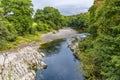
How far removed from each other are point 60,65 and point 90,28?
10.8 meters

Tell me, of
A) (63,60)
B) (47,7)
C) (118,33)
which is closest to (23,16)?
(63,60)

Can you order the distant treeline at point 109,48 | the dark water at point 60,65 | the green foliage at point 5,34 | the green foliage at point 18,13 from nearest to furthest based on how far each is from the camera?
the distant treeline at point 109,48, the dark water at point 60,65, the green foliage at point 5,34, the green foliage at point 18,13

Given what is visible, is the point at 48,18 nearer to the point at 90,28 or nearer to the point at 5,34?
the point at 5,34

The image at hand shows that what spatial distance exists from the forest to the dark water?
3.09m

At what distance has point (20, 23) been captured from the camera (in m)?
78.1

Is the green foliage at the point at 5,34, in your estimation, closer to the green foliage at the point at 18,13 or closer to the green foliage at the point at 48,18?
the green foliage at the point at 18,13

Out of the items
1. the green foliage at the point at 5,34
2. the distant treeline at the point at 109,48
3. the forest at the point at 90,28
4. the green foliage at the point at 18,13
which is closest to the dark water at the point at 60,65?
the forest at the point at 90,28

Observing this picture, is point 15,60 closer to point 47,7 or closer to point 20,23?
point 20,23

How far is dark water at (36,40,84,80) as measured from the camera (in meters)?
44.2

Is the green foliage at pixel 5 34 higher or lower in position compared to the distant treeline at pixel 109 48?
lower

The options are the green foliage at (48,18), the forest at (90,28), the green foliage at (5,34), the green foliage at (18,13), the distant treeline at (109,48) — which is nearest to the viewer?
the distant treeline at (109,48)

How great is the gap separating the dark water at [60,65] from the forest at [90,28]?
3.09 m

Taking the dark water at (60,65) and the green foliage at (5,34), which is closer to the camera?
the dark water at (60,65)

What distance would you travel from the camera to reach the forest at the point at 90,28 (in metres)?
25.2
